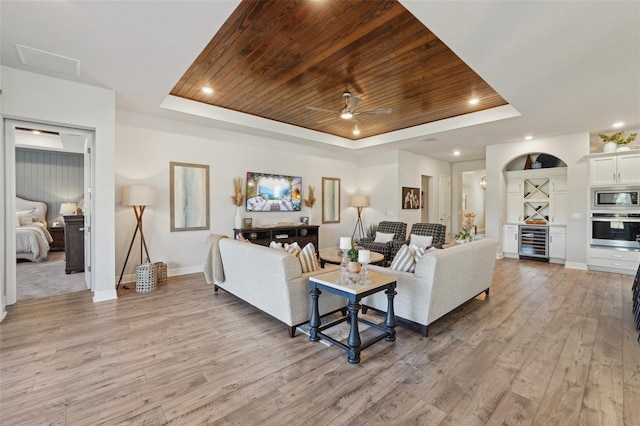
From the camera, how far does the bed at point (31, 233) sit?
19.0 feet

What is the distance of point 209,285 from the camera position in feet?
14.9

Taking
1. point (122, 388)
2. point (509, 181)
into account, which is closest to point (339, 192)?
point (509, 181)

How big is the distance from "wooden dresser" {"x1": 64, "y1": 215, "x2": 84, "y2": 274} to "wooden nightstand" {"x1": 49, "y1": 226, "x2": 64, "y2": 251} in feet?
9.22

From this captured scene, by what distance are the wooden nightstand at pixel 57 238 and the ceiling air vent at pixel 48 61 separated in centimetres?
545


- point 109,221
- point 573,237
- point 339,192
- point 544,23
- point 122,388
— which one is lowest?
point 122,388

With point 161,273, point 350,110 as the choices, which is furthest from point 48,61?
point 350,110

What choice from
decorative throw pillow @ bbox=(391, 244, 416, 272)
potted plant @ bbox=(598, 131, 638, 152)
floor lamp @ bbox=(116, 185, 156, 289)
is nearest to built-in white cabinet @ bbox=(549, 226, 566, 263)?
potted plant @ bbox=(598, 131, 638, 152)

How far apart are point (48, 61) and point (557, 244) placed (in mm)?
9007

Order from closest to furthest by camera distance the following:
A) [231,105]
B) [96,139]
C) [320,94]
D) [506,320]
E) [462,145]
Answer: [506,320] < [96,139] < [320,94] < [231,105] < [462,145]

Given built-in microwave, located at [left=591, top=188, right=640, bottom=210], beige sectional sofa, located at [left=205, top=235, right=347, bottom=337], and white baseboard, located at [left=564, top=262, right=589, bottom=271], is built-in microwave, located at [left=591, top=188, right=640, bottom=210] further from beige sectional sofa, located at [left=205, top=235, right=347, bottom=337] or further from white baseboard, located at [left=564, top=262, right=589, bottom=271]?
beige sectional sofa, located at [left=205, top=235, right=347, bottom=337]

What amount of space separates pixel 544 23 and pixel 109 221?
519 cm

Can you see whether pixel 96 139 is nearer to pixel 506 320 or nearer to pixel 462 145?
pixel 506 320

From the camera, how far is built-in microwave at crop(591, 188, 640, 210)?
17.2 ft

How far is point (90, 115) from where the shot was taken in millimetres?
3729
